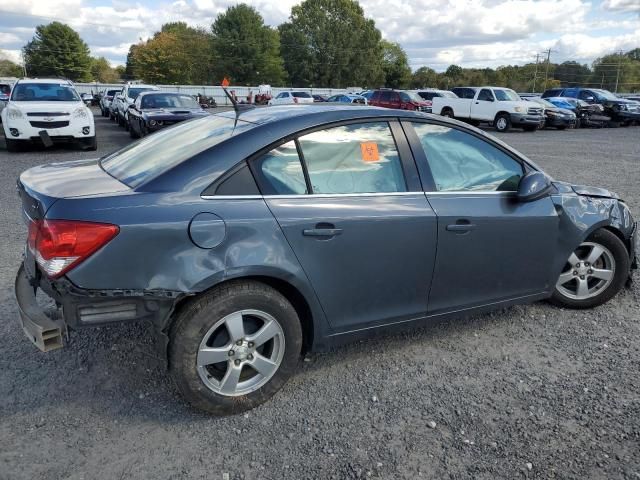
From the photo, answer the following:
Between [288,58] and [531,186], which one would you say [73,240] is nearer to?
[531,186]

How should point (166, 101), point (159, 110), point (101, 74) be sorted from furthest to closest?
point (101, 74), point (166, 101), point (159, 110)

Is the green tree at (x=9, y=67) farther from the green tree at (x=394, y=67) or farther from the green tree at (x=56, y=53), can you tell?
the green tree at (x=394, y=67)

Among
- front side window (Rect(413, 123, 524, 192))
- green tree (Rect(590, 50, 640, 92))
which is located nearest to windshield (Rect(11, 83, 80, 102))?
front side window (Rect(413, 123, 524, 192))

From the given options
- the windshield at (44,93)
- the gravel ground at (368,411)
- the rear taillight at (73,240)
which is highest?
the windshield at (44,93)

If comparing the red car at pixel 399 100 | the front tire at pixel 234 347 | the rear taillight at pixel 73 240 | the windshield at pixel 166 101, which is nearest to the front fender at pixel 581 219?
the front tire at pixel 234 347

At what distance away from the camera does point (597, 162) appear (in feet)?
43.6

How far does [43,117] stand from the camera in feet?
39.6

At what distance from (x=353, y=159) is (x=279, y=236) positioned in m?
0.71

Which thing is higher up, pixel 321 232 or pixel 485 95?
pixel 485 95

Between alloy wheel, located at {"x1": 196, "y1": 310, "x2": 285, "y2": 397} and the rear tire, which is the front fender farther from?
the rear tire

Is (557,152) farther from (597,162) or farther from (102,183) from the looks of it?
(102,183)

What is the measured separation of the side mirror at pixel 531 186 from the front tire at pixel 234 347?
5.59ft

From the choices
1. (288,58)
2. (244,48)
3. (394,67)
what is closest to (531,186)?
(244,48)

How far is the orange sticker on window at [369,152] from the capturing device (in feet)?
10.2
